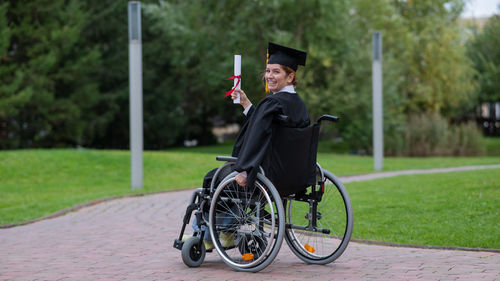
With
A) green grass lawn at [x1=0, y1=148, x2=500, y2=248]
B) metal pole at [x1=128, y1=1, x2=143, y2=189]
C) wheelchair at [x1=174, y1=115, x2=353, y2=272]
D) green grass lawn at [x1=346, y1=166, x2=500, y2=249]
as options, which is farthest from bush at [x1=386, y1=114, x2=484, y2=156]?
wheelchair at [x1=174, y1=115, x2=353, y2=272]

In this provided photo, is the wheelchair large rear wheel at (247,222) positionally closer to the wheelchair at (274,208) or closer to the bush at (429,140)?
the wheelchair at (274,208)

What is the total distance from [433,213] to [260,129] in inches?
167

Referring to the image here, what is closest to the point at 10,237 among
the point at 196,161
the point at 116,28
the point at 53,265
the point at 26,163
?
the point at 53,265

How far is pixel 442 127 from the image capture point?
2966 centimetres

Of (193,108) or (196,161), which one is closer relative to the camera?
(196,161)

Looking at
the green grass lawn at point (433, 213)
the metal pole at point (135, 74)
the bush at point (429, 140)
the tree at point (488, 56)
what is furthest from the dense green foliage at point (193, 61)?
the green grass lawn at point (433, 213)

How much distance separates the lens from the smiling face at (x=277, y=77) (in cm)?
548

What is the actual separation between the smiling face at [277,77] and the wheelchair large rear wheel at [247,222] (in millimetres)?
807

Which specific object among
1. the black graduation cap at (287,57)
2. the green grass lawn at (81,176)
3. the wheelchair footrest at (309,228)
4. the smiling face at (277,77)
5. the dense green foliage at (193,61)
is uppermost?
the dense green foliage at (193,61)

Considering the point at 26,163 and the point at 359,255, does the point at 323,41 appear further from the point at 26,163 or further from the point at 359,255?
the point at 359,255

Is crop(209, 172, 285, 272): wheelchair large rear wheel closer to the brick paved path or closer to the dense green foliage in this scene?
the brick paved path

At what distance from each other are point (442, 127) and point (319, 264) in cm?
2532

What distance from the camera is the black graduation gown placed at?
510cm

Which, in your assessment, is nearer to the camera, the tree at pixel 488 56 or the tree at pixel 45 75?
the tree at pixel 45 75
